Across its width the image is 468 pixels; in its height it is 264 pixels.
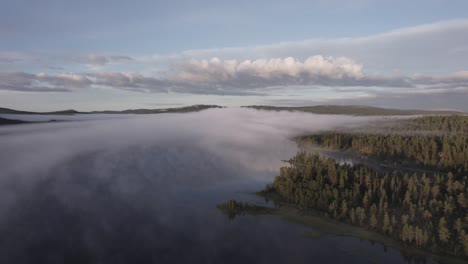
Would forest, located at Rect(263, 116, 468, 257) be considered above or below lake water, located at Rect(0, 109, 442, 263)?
above

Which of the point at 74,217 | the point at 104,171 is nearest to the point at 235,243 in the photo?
the point at 74,217

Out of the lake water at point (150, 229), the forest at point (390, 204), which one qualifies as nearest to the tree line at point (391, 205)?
the forest at point (390, 204)

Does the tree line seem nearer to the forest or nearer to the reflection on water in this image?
the forest

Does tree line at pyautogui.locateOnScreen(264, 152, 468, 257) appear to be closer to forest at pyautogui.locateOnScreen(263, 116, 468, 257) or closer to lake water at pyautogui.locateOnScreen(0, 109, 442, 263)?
forest at pyautogui.locateOnScreen(263, 116, 468, 257)

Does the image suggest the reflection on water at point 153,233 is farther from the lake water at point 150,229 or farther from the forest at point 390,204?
the forest at point 390,204

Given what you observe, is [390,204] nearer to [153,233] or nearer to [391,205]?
[391,205]

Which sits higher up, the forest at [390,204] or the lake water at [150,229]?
the forest at [390,204]

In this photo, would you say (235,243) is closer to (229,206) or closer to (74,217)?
(229,206)

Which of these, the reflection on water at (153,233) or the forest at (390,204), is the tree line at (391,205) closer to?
the forest at (390,204)

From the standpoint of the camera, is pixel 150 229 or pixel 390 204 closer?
pixel 150 229

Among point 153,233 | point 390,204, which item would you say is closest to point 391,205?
point 390,204

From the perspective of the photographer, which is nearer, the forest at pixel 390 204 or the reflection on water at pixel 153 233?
the reflection on water at pixel 153 233

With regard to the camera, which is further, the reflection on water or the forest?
the forest

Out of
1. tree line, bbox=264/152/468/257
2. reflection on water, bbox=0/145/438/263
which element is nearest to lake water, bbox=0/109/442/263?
reflection on water, bbox=0/145/438/263
